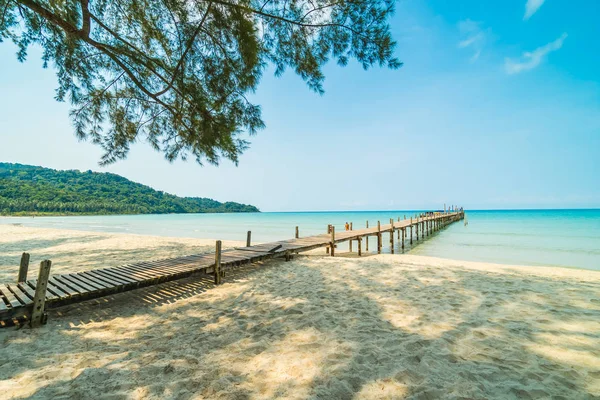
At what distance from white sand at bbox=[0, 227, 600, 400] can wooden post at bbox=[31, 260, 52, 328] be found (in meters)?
0.19

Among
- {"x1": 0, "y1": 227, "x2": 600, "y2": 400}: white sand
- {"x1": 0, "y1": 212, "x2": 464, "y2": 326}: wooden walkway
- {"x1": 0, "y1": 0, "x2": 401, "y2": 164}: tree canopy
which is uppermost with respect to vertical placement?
{"x1": 0, "y1": 0, "x2": 401, "y2": 164}: tree canopy

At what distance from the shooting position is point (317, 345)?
3.46m

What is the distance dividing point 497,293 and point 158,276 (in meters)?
7.46

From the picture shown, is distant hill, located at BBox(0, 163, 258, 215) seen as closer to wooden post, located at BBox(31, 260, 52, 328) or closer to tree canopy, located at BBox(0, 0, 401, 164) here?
tree canopy, located at BBox(0, 0, 401, 164)

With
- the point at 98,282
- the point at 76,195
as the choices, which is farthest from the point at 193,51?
the point at 76,195

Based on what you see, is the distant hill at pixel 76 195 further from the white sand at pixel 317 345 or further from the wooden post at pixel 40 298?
the white sand at pixel 317 345

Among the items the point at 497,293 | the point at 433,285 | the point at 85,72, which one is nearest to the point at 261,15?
the point at 85,72

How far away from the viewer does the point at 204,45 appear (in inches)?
A: 228

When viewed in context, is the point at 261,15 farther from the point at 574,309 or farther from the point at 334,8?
the point at 574,309

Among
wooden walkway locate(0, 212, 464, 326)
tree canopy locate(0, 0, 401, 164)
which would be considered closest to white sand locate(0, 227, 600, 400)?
wooden walkway locate(0, 212, 464, 326)

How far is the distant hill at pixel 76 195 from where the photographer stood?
75.1m

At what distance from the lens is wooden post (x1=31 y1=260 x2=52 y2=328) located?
160 inches

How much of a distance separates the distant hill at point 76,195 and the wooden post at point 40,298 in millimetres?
86147

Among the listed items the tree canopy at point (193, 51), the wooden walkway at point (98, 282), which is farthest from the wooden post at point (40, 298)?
the tree canopy at point (193, 51)
